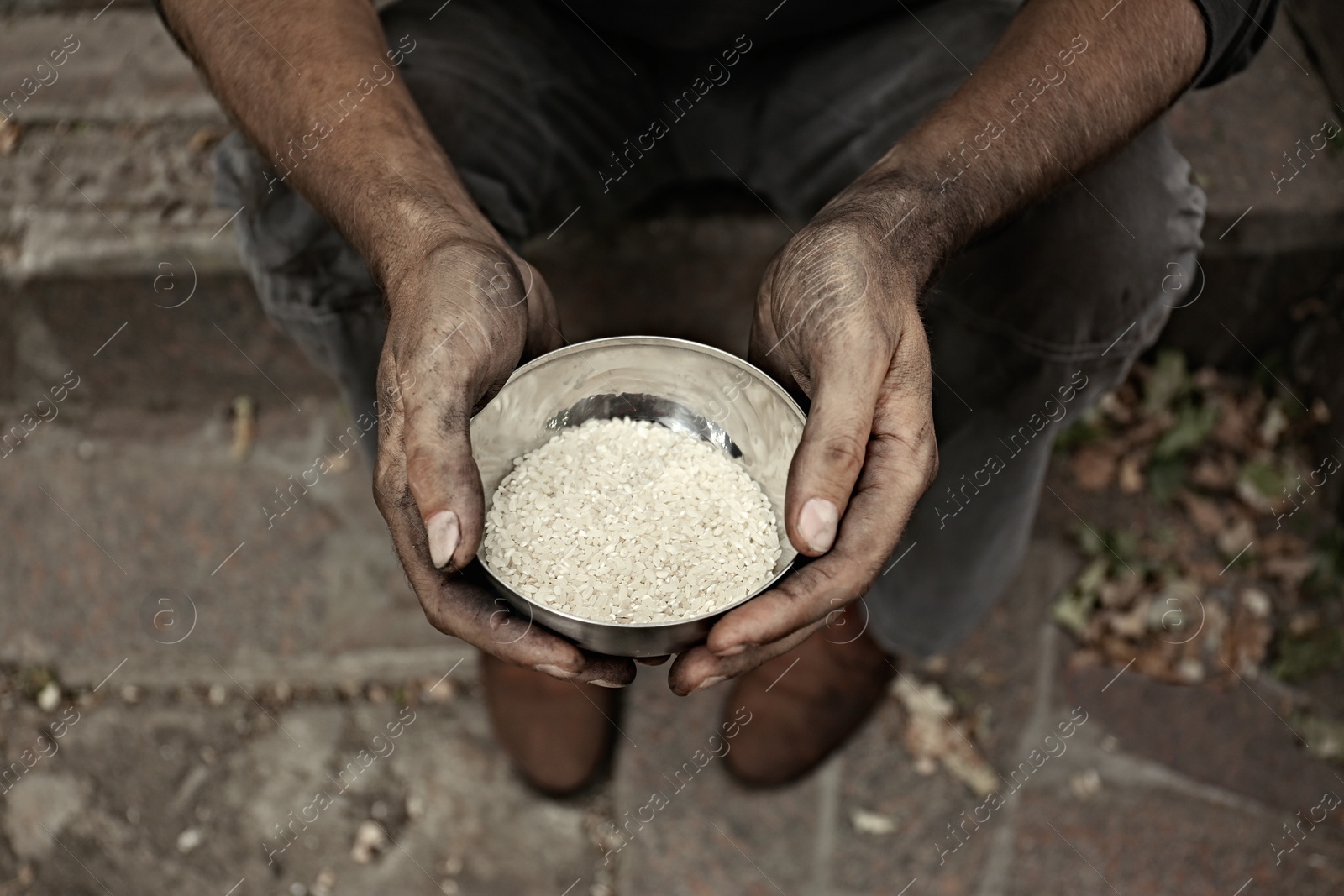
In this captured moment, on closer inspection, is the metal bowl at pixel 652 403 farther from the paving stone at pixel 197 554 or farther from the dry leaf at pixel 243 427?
the dry leaf at pixel 243 427

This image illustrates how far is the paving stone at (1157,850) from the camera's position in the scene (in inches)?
79.4

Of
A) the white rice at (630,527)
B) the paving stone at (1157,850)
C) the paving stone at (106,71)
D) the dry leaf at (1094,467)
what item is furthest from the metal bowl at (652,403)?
the paving stone at (106,71)

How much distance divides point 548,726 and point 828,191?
1236 millimetres

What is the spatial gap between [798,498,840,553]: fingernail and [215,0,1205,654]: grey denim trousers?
592 millimetres

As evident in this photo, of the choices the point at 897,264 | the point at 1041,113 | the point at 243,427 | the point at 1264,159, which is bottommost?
the point at 243,427

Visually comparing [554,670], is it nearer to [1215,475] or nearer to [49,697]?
[49,697]

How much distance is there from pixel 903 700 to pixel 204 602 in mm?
1674

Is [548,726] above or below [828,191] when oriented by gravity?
below

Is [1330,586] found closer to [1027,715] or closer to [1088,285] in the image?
[1027,715]

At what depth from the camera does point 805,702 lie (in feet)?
6.91

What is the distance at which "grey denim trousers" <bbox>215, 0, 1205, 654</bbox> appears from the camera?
153 cm

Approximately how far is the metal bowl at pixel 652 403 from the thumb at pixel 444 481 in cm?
13

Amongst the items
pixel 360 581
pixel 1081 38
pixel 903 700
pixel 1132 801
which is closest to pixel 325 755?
pixel 360 581

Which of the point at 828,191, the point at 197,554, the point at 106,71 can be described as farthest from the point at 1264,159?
the point at 106,71
